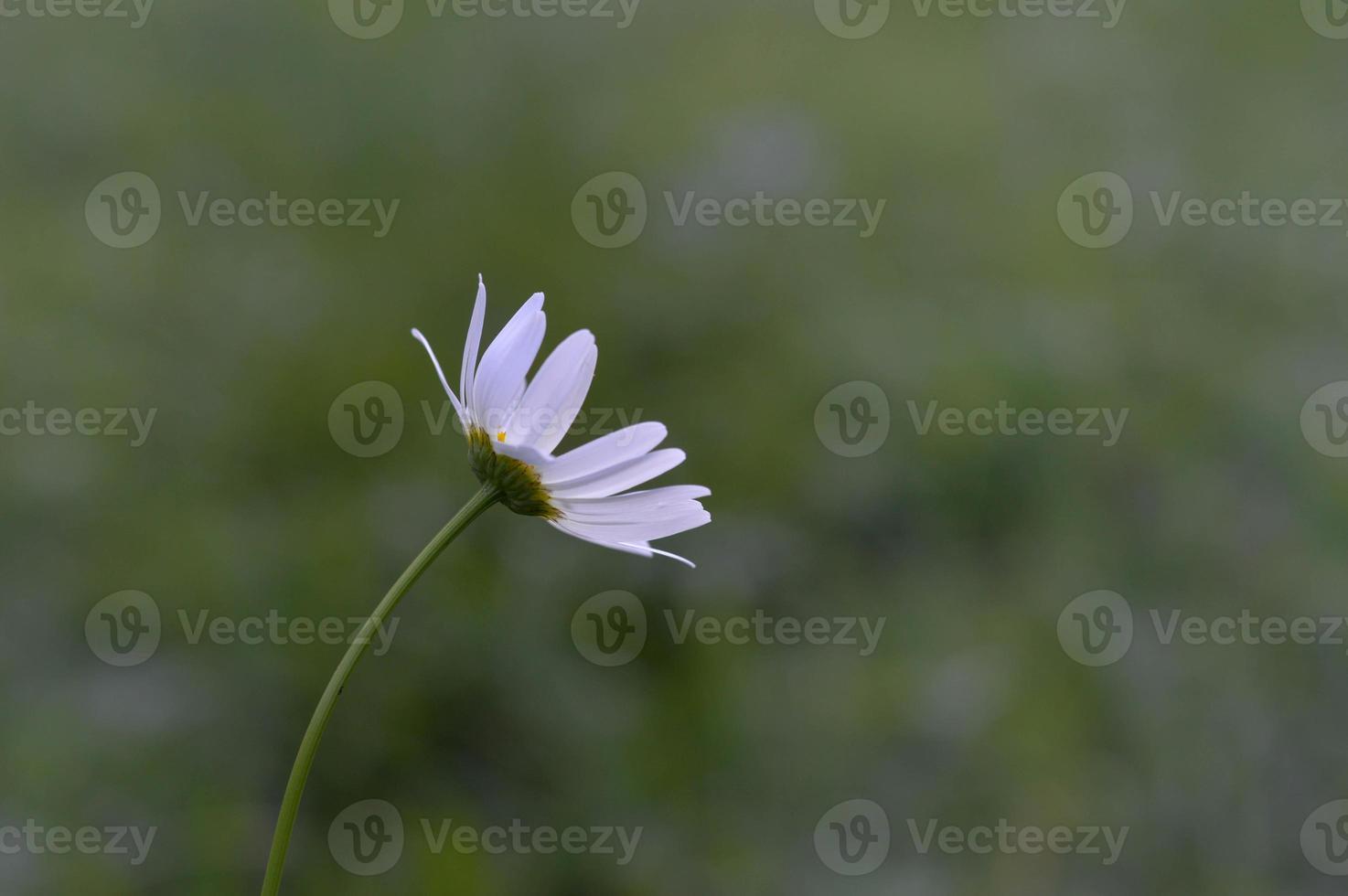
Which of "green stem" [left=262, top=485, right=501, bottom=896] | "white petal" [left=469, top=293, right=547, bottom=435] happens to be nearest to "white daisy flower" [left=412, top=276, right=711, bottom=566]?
"white petal" [left=469, top=293, right=547, bottom=435]

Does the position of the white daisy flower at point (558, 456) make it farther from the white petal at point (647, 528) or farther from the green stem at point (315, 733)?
the green stem at point (315, 733)

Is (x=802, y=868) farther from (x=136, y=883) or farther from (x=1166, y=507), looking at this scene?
(x=1166, y=507)

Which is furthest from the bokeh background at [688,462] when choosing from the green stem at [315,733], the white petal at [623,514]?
the green stem at [315,733]

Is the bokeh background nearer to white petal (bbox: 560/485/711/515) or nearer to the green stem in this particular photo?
white petal (bbox: 560/485/711/515)

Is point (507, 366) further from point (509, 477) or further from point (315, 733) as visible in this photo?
point (315, 733)

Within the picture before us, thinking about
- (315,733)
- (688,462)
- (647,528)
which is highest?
(688,462)

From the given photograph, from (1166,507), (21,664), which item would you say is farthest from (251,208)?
(1166,507)

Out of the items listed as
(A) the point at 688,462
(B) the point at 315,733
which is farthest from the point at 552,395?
(A) the point at 688,462
